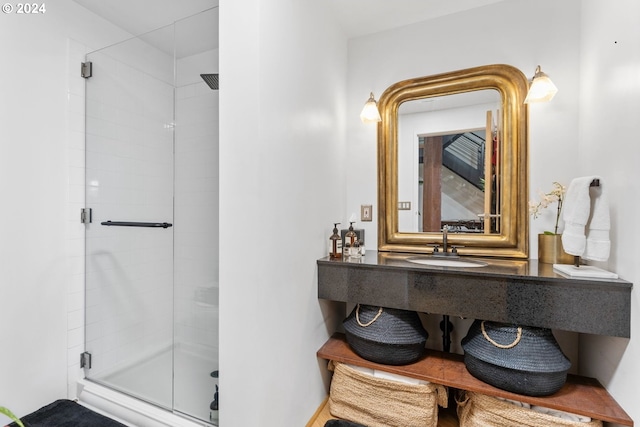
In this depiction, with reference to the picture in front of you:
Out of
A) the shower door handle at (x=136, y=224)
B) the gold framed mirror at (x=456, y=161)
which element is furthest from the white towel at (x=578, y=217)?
the shower door handle at (x=136, y=224)

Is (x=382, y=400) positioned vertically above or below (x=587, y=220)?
below

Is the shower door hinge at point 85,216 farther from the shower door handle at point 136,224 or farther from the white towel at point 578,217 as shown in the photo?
the white towel at point 578,217

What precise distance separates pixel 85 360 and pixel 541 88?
3103 millimetres

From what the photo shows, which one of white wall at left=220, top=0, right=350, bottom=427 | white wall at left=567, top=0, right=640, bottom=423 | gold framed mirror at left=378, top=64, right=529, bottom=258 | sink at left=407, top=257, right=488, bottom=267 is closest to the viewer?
white wall at left=567, top=0, right=640, bottom=423

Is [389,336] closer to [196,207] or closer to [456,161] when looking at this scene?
[456,161]

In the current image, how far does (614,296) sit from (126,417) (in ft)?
7.98

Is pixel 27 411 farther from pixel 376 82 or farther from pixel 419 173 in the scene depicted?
pixel 376 82

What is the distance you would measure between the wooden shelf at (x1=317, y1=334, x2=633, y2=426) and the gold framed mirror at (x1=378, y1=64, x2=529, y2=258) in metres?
0.65

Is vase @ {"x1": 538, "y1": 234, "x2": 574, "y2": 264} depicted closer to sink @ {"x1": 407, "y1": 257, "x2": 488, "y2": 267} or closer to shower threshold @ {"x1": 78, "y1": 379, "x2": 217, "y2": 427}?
sink @ {"x1": 407, "y1": 257, "x2": 488, "y2": 267}

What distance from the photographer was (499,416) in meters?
1.38

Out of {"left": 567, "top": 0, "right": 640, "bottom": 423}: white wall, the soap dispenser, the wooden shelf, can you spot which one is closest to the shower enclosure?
the soap dispenser

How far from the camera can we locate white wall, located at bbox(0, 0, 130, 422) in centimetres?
159

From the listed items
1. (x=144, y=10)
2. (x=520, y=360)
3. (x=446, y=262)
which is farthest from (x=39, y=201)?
(x=520, y=360)

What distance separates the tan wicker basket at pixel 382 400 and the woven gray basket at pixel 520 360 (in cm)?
28
